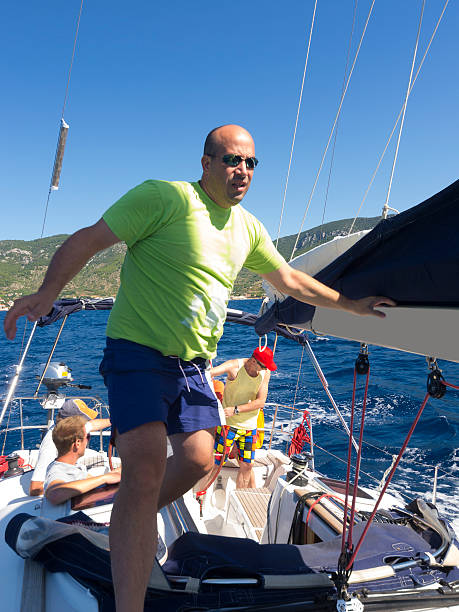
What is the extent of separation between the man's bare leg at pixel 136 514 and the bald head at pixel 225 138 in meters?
0.96

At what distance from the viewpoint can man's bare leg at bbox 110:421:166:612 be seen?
4.03 ft

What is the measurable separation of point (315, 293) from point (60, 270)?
3.34ft

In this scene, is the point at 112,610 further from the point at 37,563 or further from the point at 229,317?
the point at 229,317

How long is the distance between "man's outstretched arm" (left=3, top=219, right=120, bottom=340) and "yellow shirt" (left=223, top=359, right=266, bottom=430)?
340 centimetres

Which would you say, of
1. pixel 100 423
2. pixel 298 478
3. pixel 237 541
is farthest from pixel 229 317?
pixel 237 541

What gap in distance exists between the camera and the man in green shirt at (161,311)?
1.25 metres

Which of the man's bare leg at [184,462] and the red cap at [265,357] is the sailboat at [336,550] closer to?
the man's bare leg at [184,462]

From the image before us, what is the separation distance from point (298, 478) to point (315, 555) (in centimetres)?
118

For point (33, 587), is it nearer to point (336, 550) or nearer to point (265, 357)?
point (336, 550)

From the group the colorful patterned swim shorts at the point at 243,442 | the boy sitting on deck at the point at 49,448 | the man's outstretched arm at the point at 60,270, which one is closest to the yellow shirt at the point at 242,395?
the colorful patterned swim shorts at the point at 243,442

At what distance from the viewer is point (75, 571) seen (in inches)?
63.6

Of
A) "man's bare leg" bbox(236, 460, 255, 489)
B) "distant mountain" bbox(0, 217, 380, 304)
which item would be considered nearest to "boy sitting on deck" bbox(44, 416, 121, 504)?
"man's bare leg" bbox(236, 460, 255, 489)

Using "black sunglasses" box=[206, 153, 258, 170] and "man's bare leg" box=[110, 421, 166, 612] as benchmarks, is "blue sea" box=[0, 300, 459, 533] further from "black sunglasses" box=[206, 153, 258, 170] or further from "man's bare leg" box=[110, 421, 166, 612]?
"black sunglasses" box=[206, 153, 258, 170]

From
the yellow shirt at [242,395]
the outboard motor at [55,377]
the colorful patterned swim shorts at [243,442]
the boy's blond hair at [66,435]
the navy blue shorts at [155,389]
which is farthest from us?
the outboard motor at [55,377]
